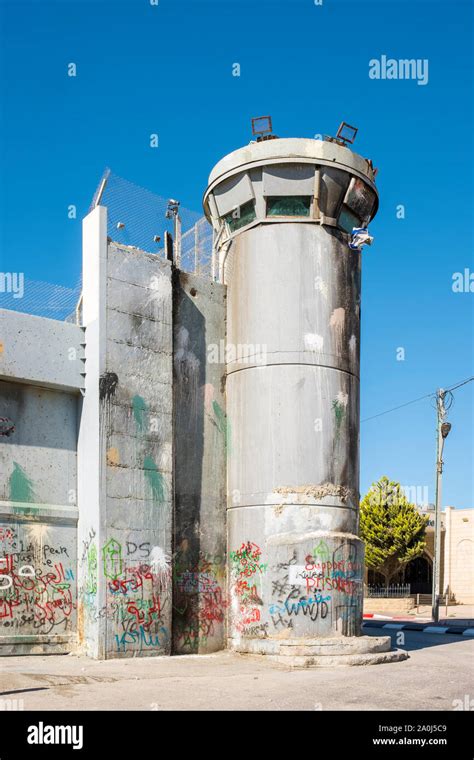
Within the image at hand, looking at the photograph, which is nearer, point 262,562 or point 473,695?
point 473,695

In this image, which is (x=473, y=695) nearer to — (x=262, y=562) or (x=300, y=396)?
(x=262, y=562)

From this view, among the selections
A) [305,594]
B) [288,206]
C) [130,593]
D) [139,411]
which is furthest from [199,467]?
[288,206]

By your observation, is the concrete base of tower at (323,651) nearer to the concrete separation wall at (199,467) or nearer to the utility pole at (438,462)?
the concrete separation wall at (199,467)

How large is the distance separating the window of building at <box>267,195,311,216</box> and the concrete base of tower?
9901 mm

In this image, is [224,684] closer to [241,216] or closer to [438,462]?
[241,216]

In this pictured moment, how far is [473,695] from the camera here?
1289 cm

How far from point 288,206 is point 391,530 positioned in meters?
30.2

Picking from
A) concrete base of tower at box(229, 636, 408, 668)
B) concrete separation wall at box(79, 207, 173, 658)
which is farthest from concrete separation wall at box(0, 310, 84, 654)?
concrete base of tower at box(229, 636, 408, 668)

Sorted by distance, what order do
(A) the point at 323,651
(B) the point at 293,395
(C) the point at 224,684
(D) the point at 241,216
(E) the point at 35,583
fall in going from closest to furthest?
1. (C) the point at 224,684
2. (E) the point at 35,583
3. (A) the point at 323,651
4. (B) the point at 293,395
5. (D) the point at 241,216

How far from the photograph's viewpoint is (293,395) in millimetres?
18594

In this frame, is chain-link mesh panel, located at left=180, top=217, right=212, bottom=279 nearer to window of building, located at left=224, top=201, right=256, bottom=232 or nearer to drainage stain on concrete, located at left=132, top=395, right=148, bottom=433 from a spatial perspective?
window of building, located at left=224, top=201, right=256, bottom=232
